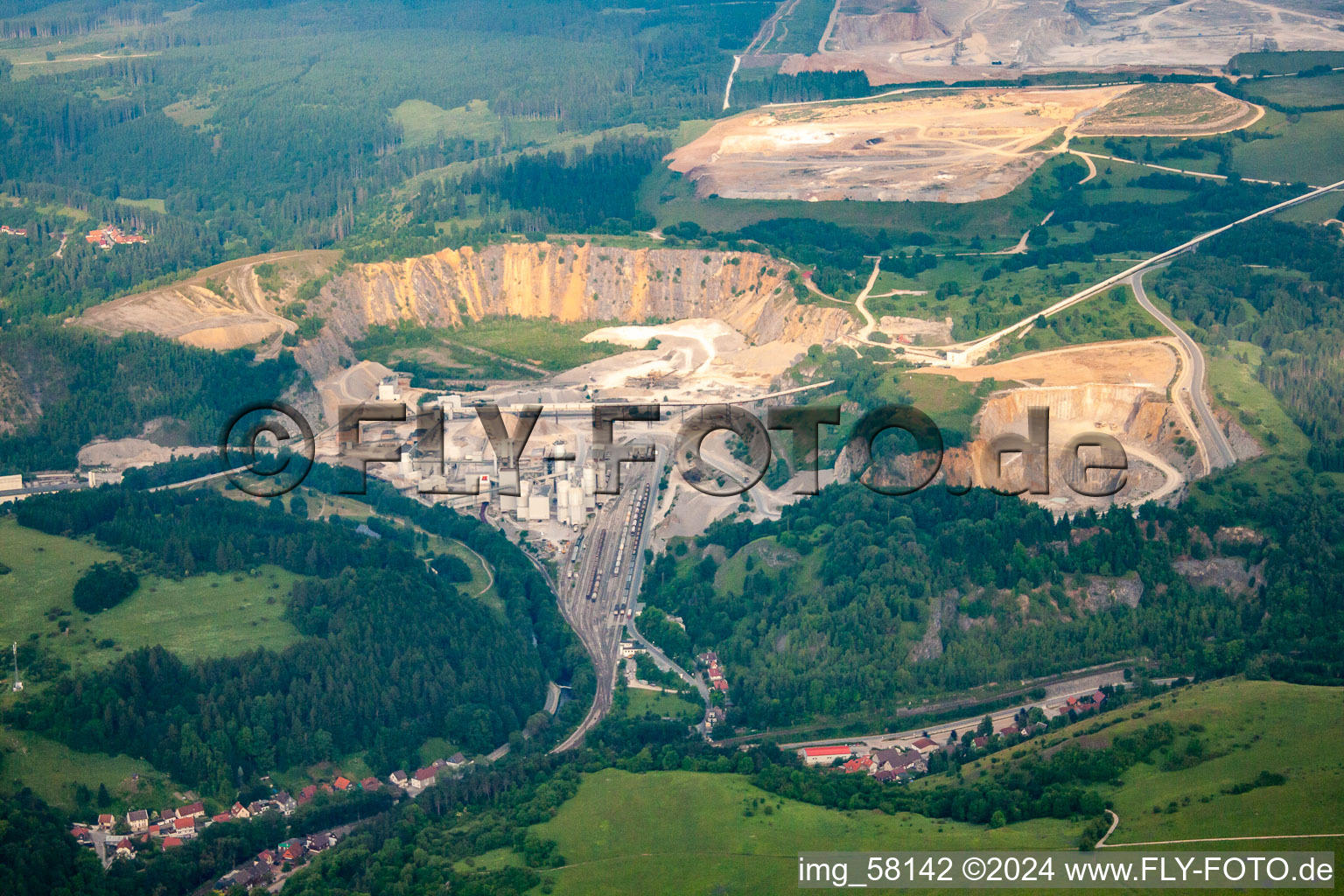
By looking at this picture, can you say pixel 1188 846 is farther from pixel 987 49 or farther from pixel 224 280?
pixel 987 49

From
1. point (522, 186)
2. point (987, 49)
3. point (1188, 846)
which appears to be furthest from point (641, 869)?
point (987, 49)

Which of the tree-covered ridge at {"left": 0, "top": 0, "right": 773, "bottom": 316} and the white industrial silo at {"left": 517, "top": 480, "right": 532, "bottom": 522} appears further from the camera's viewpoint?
the tree-covered ridge at {"left": 0, "top": 0, "right": 773, "bottom": 316}

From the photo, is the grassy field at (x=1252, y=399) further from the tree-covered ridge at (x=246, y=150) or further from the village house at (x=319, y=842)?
the tree-covered ridge at (x=246, y=150)

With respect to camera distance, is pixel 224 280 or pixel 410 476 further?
pixel 224 280

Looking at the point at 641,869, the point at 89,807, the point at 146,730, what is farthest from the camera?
the point at 146,730

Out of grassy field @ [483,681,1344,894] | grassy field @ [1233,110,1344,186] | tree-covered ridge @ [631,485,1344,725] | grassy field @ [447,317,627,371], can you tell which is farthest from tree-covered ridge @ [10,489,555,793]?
grassy field @ [1233,110,1344,186]

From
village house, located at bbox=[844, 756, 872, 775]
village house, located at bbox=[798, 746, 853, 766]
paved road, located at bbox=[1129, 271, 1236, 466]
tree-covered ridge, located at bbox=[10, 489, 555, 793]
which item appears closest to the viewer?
village house, located at bbox=[844, 756, 872, 775]

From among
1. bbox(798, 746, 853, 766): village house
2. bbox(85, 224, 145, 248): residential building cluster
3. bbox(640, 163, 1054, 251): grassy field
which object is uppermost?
bbox(640, 163, 1054, 251): grassy field

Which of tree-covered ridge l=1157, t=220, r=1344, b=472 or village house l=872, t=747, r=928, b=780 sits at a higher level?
tree-covered ridge l=1157, t=220, r=1344, b=472

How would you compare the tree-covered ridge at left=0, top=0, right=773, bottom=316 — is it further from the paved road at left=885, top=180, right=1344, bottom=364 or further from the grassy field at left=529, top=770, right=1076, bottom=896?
the grassy field at left=529, top=770, right=1076, bottom=896
